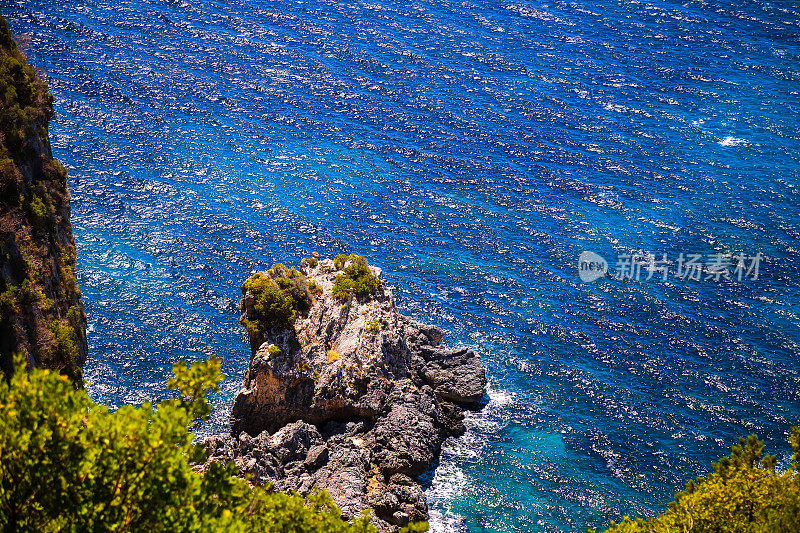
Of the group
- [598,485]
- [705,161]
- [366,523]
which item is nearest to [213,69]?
[705,161]

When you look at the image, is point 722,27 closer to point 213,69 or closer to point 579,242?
point 579,242

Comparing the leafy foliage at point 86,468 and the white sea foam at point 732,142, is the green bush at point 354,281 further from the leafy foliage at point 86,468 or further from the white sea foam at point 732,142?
the white sea foam at point 732,142

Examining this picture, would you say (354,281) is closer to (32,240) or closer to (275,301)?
(275,301)

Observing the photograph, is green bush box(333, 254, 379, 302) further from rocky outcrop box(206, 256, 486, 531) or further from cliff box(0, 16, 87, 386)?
cliff box(0, 16, 87, 386)

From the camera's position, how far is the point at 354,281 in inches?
2566

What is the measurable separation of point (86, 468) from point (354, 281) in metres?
43.3

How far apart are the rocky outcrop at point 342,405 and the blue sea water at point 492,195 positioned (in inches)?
159

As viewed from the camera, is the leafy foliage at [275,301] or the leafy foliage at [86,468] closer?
the leafy foliage at [86,468]

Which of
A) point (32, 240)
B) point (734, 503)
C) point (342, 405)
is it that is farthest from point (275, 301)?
point (734, 503)

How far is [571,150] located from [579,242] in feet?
74.1

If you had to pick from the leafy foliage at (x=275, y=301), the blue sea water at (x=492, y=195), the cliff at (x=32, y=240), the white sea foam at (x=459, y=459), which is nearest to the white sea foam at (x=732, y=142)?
the blue sea water at (x=492, y=195)

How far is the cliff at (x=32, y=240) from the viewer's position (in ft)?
155

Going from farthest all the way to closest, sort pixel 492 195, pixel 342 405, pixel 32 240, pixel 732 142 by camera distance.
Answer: pixel 732 142
pixel 492 195
pixel 342 405
pixel 32 240

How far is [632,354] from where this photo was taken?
75188 millimetres
